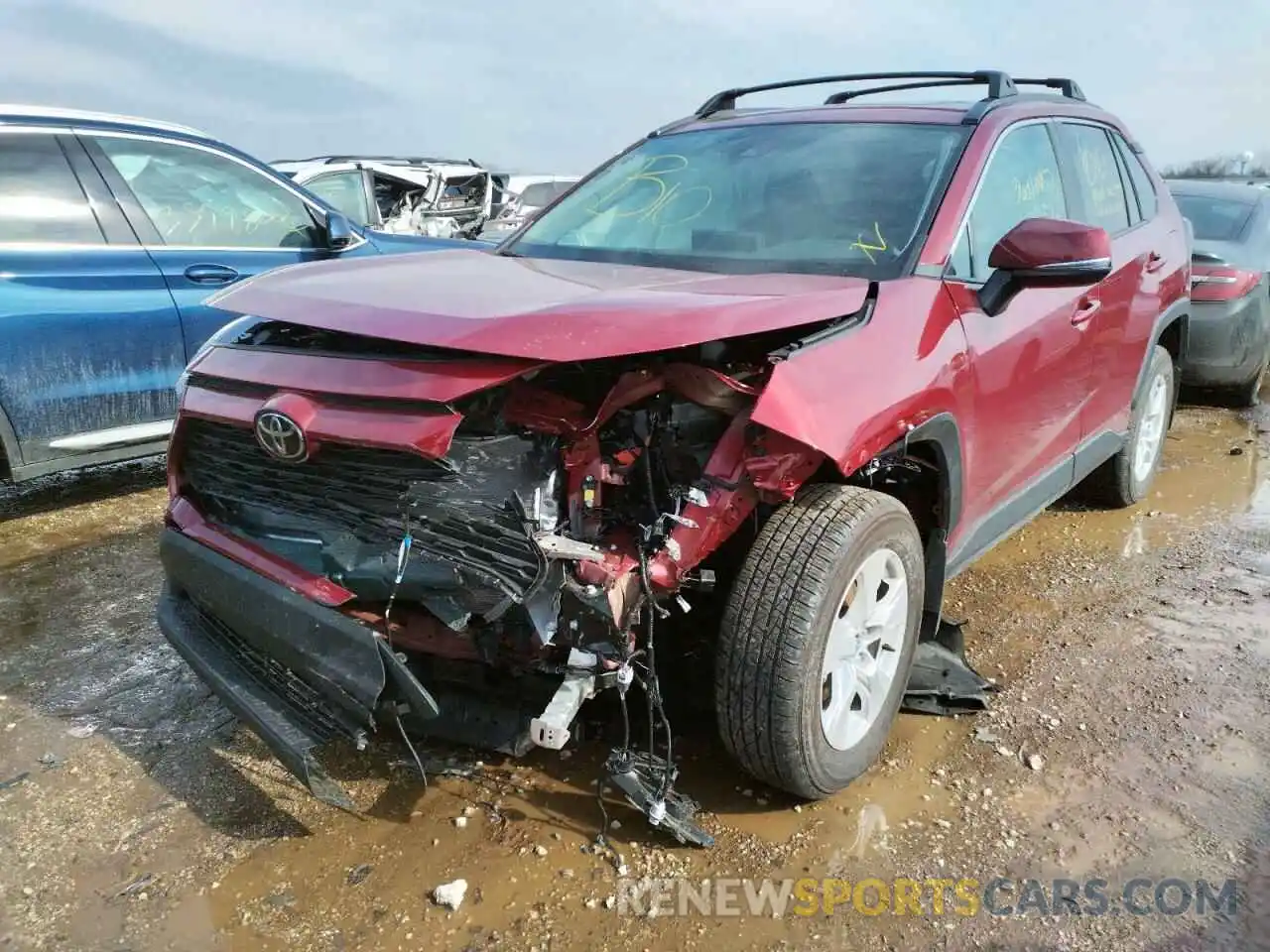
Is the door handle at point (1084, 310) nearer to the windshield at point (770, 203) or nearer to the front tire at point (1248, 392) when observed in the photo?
the windshield at point (770, 203)

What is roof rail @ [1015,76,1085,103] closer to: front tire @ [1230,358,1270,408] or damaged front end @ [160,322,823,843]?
damaged front end @ [160,322,823,843]

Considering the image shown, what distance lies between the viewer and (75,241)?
14.0 feet

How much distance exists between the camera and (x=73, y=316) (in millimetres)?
4172

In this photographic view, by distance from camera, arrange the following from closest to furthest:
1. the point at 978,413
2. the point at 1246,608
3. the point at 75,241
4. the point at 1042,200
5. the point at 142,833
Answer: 1. the point at 142,833
2. the point at 978,413
3. the point at 1042,200
4. the point at 1246,608
5. the point at 75,241

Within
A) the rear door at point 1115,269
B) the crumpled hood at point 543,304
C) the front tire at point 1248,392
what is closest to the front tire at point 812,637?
the crumpled hood at point 543,304

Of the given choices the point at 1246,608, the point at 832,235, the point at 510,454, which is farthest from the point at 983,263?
the point at 1246,608

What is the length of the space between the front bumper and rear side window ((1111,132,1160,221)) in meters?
3.78

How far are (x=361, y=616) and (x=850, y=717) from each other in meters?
1.26

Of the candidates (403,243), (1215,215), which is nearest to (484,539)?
(403,243)

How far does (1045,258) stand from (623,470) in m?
1.32

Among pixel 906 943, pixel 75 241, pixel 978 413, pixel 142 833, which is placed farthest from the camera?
pixel 75 241

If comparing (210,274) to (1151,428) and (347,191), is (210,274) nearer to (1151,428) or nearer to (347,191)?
(1151,428)

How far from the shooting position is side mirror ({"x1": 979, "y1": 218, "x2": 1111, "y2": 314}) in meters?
2.50

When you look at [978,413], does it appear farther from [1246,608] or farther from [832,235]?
[1246,608]
